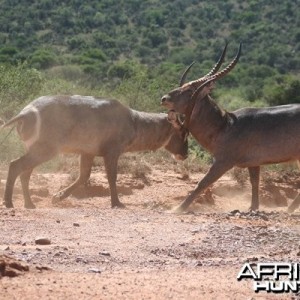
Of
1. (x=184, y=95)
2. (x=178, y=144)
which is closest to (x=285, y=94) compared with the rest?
(x=178, y=144)

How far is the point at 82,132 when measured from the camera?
44.1 feet

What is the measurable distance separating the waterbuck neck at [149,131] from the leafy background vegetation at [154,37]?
26.7 metres

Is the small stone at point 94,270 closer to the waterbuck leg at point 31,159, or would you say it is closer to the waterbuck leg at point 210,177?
the waterbuck leg at point 210,177

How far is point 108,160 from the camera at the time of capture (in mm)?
13734

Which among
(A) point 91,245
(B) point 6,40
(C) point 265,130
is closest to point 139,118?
(C) point 265,130

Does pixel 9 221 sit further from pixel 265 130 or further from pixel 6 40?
pixel 6 40

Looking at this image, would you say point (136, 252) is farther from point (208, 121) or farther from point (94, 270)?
point (208, 121)

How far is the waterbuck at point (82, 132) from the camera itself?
12992 mm

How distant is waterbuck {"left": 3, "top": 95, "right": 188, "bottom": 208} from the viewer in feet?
42.6

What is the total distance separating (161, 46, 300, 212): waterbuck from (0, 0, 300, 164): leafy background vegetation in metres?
28.6

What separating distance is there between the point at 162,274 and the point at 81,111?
6.38m

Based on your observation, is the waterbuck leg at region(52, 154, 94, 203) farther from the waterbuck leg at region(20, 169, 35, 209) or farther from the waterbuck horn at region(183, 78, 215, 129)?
the waterbuck horn at region(183, 78, 215, 129)

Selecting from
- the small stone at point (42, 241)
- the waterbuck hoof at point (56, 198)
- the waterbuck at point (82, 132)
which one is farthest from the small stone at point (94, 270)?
the waterbuck hoof at point (56, 198)

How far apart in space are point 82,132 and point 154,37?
4732 centimetres
